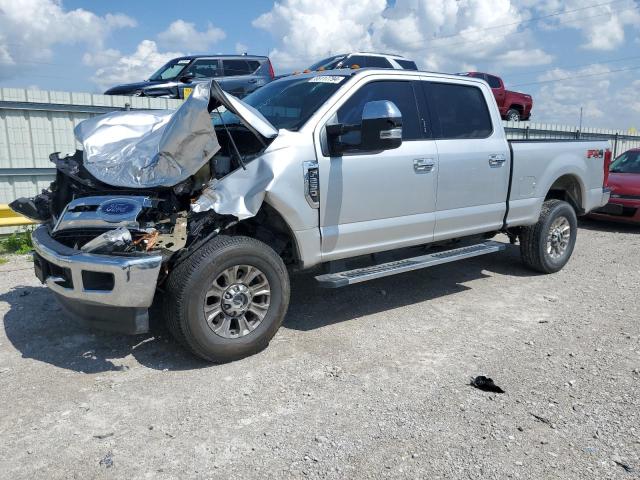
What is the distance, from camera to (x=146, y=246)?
359 centimetres

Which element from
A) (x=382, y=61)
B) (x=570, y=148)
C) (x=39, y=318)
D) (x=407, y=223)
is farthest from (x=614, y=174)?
(x=39, y=318)

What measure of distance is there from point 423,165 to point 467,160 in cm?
65

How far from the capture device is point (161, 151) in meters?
3.82

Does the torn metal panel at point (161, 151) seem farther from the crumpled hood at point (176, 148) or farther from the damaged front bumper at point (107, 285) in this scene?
the damaged front bumper at point (107, 285)

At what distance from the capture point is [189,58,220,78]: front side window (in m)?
13.3

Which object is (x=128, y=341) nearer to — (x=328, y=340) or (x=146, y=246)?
(x=146, y=246)

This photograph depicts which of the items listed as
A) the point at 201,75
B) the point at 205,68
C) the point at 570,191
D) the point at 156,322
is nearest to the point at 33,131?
the point at 156,322

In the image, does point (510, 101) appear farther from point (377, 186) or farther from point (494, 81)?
point (377, 186)

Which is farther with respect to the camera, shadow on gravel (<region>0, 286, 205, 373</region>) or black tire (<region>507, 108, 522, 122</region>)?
black tire (<region>507, 108, 522, 122</region>)

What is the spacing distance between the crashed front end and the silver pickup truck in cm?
1

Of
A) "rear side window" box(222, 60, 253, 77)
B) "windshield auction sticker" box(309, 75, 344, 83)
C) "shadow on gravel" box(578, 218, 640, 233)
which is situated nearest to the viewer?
"windshield auction sticker" box(309, 75, 344, 83)

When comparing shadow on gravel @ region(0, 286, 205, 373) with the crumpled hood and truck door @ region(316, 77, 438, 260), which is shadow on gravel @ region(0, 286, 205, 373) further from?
truck door @ region(316, 77, 438, 260)

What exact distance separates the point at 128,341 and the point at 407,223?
2550 mm

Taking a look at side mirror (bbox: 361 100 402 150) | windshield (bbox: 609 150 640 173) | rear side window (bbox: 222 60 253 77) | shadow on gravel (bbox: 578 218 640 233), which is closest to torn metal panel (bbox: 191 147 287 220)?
side mirror (bbox: 361 100 402 150)
